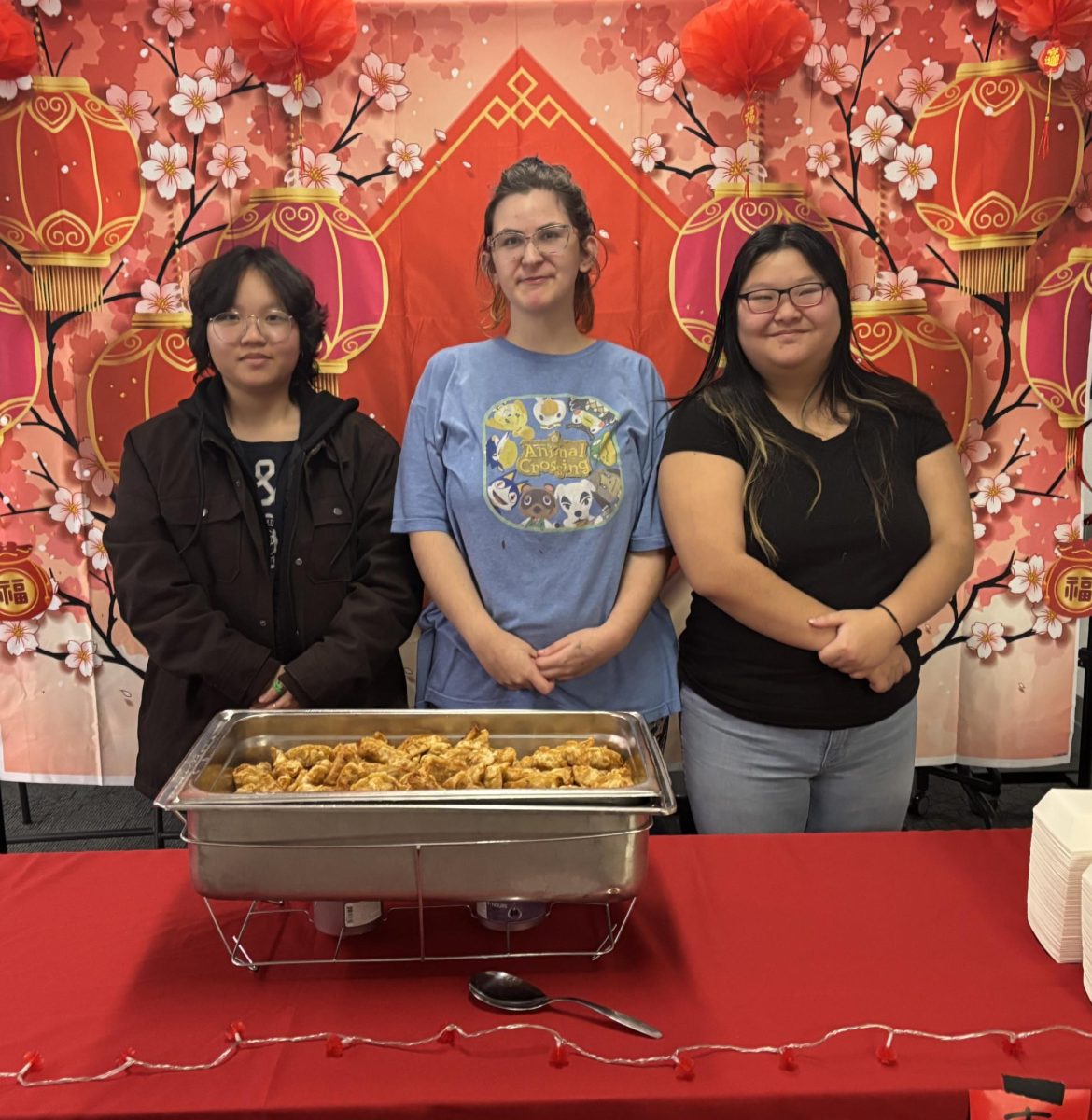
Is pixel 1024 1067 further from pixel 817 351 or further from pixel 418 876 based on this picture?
pixel 817 351

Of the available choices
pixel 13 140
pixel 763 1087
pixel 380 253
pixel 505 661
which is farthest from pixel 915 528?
pixel 13 140

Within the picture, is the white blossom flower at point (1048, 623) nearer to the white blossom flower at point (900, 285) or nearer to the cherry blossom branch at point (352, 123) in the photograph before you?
the white blossom flower at point (900, 285)

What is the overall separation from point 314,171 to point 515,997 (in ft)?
6.40

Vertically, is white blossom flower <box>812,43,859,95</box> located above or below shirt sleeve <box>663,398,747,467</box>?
above

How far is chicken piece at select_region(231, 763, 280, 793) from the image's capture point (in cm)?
112

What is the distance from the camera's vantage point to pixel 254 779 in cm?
113

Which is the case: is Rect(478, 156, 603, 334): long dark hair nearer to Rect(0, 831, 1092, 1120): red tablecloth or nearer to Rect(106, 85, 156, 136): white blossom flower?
Rect(106, 85, 156, 136): white blossom flower

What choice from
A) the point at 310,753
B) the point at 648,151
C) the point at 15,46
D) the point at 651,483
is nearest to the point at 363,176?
the point at 648,151

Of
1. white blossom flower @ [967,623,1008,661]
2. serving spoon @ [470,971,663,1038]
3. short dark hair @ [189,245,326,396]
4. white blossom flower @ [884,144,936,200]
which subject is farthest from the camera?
white blossom flower @ [967,623,1008,661]

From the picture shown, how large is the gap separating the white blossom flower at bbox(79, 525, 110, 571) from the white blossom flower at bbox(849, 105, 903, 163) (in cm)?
210

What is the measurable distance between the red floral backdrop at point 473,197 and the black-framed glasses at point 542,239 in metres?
0.53

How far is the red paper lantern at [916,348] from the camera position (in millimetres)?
2361

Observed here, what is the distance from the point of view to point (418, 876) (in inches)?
40.1

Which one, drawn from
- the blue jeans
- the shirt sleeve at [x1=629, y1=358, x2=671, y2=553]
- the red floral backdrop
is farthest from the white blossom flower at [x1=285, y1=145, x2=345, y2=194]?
the blue jeans
